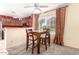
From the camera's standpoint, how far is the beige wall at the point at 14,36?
167 centimetres

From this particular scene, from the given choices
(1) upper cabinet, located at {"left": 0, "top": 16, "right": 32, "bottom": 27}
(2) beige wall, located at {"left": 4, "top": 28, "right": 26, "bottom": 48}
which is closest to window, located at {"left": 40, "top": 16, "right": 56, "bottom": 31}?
(1) upper cabinet, located at {"left": 0, "top": 16, "right": 32, "bottom": 27}

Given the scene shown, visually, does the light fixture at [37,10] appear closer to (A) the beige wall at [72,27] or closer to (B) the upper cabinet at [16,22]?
(B) the upper cabinet at [16,22]

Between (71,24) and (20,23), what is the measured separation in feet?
2.56

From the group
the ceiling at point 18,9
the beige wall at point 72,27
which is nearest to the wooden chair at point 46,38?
the beige wall at point 72,27

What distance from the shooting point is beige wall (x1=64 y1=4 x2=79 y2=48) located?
1.63 meters

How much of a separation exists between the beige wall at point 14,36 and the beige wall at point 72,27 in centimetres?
66

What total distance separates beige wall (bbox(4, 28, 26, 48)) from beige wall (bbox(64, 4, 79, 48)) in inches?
26.1

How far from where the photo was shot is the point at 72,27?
1.67 m

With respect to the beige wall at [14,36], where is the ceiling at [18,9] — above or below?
above

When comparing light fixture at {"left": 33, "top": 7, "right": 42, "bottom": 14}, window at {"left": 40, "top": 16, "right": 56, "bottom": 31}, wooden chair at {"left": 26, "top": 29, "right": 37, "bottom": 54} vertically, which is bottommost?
wooden chair at {"left": 26, "top": 29, "right": 37, "bottom": 54}

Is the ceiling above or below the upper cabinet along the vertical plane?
above

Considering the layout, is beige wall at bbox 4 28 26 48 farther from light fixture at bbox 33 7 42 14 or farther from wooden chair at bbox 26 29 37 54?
light fixture at bbox 33 7 42 14

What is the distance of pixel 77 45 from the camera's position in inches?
63.9
